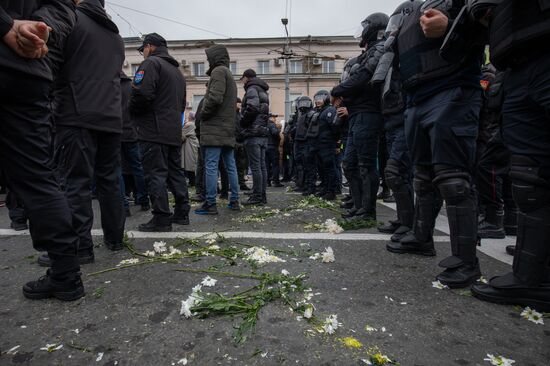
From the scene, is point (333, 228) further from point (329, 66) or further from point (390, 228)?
point (329, 66)

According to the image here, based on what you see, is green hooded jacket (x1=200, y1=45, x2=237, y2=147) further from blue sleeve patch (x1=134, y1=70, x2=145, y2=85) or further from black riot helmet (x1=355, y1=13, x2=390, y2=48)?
black riot helmet (x1=355, y1=13, x2=390, y2=48)

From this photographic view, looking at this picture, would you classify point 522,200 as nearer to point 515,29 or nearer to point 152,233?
point 515,29

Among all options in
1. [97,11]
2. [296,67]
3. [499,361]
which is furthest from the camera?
[296,67]

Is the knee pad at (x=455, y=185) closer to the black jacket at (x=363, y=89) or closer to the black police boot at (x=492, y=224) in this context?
the black police boot at (x=492, y=224)

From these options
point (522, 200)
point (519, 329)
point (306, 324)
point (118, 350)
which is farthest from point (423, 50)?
point (118, 350)

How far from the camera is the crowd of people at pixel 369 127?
1.70 m

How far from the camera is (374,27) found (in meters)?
3.94

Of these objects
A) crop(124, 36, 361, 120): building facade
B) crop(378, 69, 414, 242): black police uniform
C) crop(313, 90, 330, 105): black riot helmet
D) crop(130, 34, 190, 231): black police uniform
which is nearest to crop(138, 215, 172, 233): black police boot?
crop(130, 34, 190, 231): black police uniform

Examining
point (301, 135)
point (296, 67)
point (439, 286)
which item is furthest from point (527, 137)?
point (296, 67)

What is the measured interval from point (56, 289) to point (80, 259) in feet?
2.25

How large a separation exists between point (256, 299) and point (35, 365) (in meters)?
1.03

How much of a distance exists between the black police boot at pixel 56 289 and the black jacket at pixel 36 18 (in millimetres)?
1177

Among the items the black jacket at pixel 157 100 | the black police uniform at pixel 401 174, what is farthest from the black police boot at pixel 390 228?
the black jacket at pixel 157 100

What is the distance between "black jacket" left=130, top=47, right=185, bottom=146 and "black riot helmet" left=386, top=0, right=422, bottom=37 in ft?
8.07
